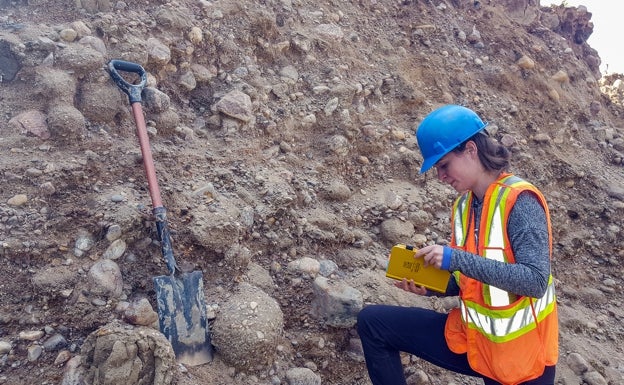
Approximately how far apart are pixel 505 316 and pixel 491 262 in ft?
0.96

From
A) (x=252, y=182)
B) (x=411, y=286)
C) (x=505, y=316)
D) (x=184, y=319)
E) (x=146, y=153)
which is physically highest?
(x=505, y=316)

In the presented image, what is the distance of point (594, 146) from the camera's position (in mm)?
6008

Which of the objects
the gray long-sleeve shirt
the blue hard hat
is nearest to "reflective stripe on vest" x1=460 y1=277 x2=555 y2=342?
the gray long-sleeve shirt

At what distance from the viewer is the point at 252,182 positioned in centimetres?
374

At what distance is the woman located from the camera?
7.03ft

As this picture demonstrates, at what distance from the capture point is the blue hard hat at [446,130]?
92.5 inches

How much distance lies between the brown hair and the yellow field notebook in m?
0.55

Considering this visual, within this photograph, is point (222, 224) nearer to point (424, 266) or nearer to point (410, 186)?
point (424, 266)

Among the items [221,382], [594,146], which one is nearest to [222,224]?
[221,382]

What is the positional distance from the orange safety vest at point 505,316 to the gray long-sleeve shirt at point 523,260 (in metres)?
0.04

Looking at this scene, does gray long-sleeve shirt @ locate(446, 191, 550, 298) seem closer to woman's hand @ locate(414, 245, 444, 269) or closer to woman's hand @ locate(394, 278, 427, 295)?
woman's hand @ locate(414, 245, 444, 269)

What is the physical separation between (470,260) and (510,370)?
20.8 inches

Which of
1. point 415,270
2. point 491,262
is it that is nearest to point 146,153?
point 415,270

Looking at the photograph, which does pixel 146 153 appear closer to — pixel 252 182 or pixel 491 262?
pixel 252 182
